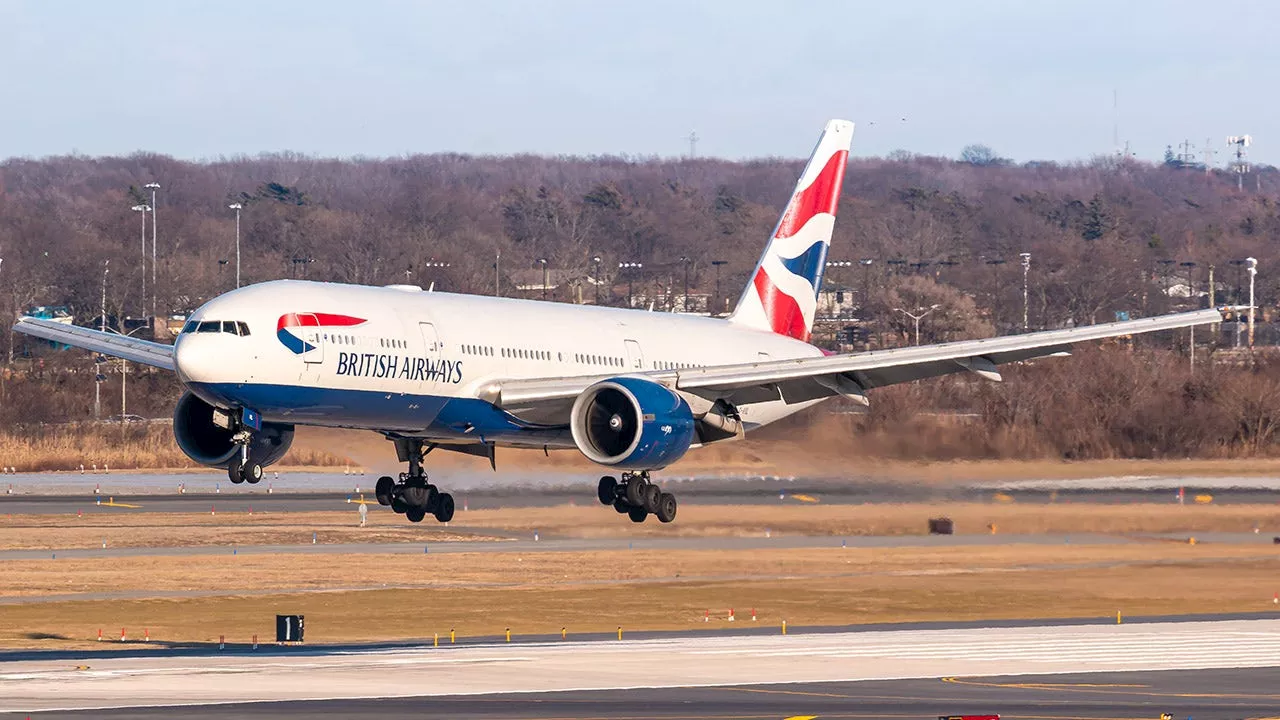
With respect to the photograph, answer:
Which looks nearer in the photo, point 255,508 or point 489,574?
point 489,574

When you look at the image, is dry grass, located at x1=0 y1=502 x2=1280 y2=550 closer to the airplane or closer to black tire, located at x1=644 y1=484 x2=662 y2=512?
the airplane

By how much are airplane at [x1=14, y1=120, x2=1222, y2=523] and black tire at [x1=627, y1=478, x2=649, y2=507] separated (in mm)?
42

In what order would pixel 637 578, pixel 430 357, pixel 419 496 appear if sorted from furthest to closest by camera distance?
pixel 637 578
pixel 419 496
pixel 430 357

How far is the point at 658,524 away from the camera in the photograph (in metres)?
88.1

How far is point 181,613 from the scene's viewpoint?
72188 mm

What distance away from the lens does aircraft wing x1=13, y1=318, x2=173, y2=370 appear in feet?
188

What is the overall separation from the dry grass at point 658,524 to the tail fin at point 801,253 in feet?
36.5

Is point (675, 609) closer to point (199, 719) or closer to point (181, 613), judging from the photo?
point (181, 613)

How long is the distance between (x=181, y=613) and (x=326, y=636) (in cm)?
694

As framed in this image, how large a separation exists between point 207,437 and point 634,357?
12.4 meters

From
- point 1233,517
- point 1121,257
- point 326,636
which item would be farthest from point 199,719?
point 1121,257

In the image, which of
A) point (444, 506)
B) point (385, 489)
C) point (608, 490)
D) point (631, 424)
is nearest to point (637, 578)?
point (608, 490)

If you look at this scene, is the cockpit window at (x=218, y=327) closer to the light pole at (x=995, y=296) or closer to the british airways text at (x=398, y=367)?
the british airways text at (x=398, y=367)

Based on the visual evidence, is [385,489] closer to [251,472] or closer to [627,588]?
[251,472]
